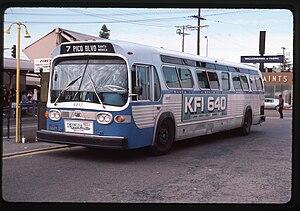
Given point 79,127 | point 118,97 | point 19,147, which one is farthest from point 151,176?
point 19,147

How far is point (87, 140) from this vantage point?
723 centimetres

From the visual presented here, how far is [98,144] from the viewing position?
23.4ft

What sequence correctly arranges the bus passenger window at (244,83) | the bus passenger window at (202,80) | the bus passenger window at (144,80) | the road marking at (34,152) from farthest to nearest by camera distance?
the bus passenger window at (244,83) → the bus passenger window at (202,80) → the road marking at (34,152) → the bus passenger window at (144,80)

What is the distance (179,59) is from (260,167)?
3252mm

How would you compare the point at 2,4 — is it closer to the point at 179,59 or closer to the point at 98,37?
the point at 98,37

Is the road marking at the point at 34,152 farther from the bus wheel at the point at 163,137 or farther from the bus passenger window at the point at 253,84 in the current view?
the bus passenger window at the point at 253,84

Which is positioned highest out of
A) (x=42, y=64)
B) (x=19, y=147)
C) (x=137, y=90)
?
(x=42, y=64)

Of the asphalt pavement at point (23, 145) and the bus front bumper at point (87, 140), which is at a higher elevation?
the bus front bumper at point (87, 140)

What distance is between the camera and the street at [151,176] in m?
5.23

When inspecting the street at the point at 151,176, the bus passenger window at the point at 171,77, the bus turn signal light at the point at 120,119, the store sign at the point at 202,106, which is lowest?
the street at the point at 151,176

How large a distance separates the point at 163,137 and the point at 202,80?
2.38m

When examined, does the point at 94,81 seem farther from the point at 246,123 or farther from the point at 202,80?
the point at 246,123

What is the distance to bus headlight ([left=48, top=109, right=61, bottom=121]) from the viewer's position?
766cm

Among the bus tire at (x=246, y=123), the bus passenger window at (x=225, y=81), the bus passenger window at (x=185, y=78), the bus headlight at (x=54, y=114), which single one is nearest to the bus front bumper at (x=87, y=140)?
the bus headlight at (x=54, y=114)
